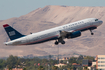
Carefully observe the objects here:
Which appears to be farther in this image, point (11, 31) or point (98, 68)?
point (98, 68)

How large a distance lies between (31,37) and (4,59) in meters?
51.2

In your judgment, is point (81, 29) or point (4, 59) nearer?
point (81, 29)

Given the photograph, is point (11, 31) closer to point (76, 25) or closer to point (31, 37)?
point (31, 37)

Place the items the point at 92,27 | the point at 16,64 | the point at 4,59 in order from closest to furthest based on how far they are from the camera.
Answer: the point at 92,27 < the point at 4,59 < the point at 16,64

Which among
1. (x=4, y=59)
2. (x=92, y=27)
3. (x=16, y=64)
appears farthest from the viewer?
(x=16, y=64)

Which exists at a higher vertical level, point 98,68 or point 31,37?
point 31,37

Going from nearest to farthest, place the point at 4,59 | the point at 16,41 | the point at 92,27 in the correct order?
the point at 16,41, the point at 92,27, the point at 4,59

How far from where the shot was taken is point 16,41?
93.8m

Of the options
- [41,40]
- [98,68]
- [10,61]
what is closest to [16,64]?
[10,61]

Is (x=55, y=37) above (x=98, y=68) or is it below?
above

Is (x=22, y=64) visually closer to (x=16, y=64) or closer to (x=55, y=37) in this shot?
(x=16, y=64)

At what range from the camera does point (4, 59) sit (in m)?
143

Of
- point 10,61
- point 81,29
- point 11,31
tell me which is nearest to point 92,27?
point 81,29

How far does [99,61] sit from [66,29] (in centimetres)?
5852
